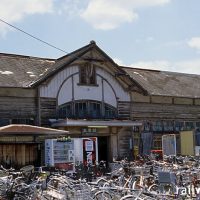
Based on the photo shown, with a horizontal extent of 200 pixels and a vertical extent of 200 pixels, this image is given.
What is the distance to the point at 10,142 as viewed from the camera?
20.2 metres

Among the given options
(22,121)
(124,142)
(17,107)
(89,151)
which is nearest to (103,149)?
(124,142)

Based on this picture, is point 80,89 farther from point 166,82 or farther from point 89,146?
point 166,82

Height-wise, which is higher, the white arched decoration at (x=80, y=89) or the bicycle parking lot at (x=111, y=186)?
the white arched decoration at (x=80, y=89)

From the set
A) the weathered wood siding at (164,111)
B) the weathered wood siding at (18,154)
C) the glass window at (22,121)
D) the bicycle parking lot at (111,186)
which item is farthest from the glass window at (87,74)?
the bicycle parking lot at (111,186)

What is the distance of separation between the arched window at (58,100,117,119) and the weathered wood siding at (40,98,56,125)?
0.39 meters

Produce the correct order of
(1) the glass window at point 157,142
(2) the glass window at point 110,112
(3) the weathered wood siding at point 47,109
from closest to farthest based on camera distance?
1. (3) the weathered wood siding at point 47,109
2. (2) the glass window at point 110,112
3. (1) the glass window at point 157,142

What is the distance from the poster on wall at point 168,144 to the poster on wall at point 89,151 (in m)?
5.52

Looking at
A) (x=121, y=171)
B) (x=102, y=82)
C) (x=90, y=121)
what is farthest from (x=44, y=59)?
(x=121, y=171)

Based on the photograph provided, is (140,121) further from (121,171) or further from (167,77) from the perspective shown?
(121,171)

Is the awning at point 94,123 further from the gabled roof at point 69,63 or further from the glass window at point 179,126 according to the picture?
the glass window at point 179,126

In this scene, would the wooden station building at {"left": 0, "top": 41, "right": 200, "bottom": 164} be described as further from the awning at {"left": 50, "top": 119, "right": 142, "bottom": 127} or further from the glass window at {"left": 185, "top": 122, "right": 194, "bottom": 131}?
the glass window at {"left": 185, "top": 122, "right": 194, "bottom": 131}

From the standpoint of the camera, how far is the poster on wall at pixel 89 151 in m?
20.3

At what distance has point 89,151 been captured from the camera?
806 inches

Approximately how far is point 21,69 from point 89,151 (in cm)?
553
